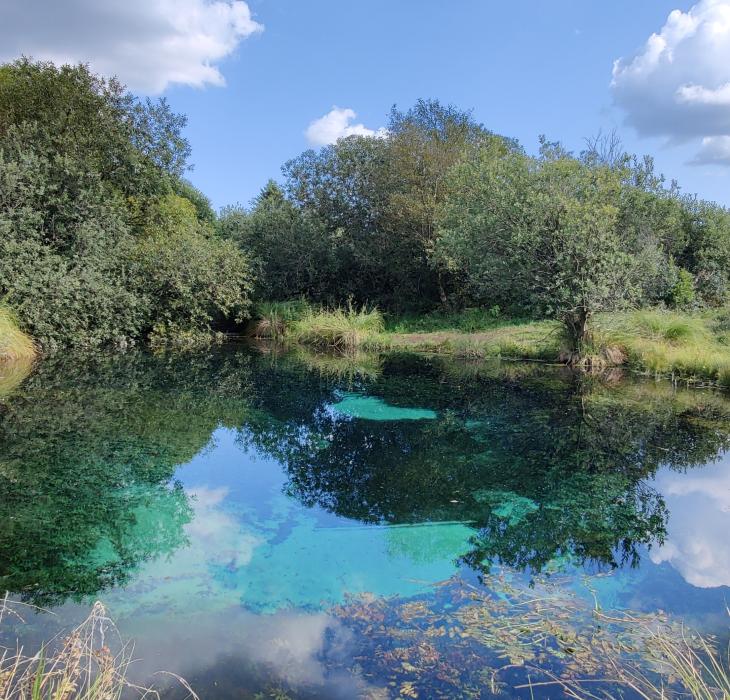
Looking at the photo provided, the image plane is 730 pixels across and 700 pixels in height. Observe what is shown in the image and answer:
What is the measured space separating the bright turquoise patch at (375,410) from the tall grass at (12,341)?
8.90 metres

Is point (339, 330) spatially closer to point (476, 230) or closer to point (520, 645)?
point (476, 230)

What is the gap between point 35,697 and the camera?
1.92 m

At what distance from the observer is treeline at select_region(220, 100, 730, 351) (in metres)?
13.5

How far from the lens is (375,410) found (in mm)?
10102

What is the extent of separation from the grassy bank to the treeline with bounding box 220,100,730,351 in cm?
75

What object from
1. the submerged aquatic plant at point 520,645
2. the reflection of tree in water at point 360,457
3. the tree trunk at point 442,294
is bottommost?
the submerged aquatic plant at point 520,645

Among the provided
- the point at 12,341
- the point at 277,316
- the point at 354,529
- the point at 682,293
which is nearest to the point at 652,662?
Answer: the point at 354,529

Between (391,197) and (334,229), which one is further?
(334,229)

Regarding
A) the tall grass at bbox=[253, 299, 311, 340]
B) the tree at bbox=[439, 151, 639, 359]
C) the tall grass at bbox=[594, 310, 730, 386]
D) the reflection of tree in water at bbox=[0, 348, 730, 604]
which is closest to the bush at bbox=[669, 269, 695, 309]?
the tall grass at bbox=[594, 310, 730, 386]

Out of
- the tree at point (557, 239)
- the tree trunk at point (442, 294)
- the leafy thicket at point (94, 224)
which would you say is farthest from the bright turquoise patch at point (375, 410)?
the tree trunk at point (442, 294)

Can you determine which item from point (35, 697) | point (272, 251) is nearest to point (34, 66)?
point (272, 251)

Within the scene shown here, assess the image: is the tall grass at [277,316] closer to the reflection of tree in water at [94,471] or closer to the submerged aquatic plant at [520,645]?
the reflection of tree in water at [94,471]

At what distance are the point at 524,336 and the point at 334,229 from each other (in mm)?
A: 10967

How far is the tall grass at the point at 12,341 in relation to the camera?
46.3 ft
